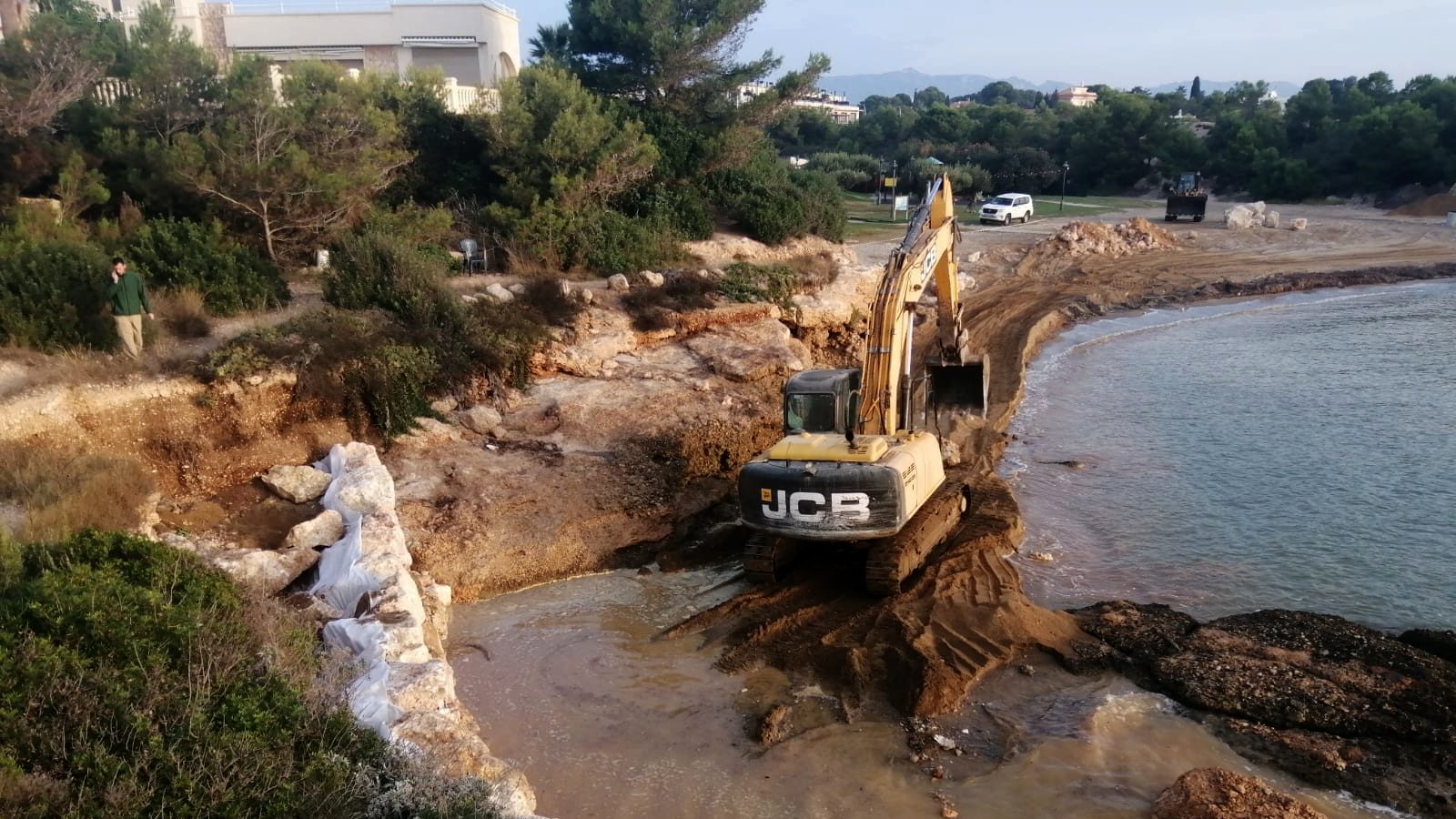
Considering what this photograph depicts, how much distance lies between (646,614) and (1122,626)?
16.2ft

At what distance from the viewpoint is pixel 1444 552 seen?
1166 cm

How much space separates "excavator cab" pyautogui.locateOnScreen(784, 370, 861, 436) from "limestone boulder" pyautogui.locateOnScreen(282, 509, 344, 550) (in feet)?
15.9

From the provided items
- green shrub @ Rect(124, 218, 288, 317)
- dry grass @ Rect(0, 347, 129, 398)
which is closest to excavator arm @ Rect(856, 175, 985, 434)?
dry grass @ Rect(0, 347, 129, 398)

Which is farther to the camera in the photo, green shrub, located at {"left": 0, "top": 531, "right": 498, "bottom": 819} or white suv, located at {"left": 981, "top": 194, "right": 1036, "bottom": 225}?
white suv, located at {"left": 981, "top": 194, "right": 1036, "bottom": 225}

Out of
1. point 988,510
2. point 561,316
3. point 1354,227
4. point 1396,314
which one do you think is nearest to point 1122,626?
point 988,510

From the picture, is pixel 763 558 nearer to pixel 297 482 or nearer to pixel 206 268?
pixel 297 482

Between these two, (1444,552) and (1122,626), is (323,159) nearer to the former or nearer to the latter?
(1122,626)

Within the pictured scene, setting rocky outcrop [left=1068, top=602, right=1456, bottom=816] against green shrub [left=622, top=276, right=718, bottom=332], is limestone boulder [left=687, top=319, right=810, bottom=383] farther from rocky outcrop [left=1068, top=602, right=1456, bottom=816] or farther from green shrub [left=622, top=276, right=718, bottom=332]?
rocky outcrop [left=1068, top=602, right=1456, bottom=816]

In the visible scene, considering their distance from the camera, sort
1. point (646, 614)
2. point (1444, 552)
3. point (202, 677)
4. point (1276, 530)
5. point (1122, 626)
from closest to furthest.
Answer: point (202, 677)
point (1122, 626)
point (646, 614)
point (1444, 552)
point (1276, 530)

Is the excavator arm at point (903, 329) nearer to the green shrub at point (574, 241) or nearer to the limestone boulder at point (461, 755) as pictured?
the limestone boulder at point (461, 755)

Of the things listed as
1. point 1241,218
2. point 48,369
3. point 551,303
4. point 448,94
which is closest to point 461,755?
point 48,369

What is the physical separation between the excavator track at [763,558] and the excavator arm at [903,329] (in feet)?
5.09

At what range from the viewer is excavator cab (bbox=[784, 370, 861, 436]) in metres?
10.6

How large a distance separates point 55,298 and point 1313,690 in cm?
1498
